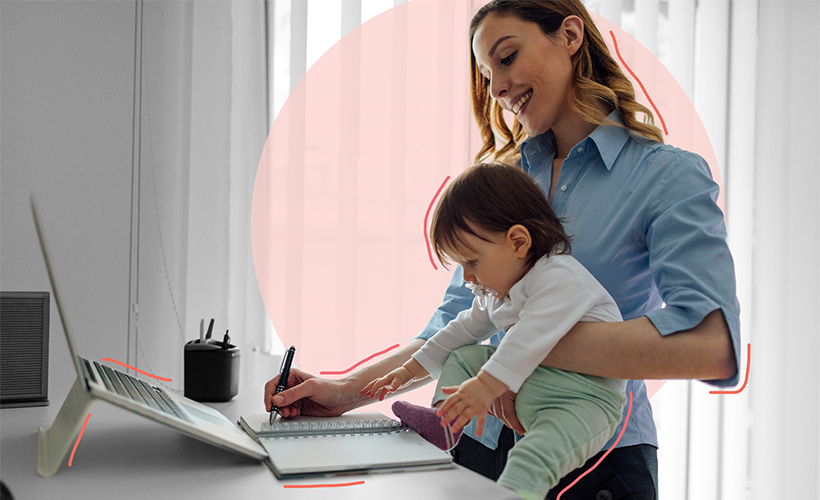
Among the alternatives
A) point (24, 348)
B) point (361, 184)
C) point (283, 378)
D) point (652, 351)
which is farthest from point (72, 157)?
point (652, 351)

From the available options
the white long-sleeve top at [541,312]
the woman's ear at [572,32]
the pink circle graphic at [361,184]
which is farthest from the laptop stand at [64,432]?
the pink circle graphic at [361,184]

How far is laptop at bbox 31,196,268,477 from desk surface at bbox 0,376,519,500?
2cm

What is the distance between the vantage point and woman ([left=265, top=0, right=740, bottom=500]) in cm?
75

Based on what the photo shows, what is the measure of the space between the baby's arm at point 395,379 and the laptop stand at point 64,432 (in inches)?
15.5

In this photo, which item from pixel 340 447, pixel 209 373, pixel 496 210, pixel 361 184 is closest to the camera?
pixel 340 447

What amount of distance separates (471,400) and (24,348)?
841 mm

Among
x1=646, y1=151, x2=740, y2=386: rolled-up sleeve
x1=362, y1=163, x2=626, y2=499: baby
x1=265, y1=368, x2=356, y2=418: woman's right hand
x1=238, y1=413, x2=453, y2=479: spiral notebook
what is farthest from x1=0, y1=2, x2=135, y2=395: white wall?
x1=646, y1=151, x2=740, y2=386: rolled-up sleeve

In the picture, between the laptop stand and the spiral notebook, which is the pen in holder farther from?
the laptop stand

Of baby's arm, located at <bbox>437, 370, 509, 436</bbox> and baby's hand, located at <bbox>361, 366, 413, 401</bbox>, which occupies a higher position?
baby's arm, located at <bbox>437, 370, 509, 436</bbox>

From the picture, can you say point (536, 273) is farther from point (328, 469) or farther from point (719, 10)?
point (719, 10)

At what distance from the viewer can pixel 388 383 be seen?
2.94ft

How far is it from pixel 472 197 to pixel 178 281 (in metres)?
1.23

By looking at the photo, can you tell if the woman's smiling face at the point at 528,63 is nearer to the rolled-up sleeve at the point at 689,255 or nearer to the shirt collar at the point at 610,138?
the shirt collar at the point at 610,138

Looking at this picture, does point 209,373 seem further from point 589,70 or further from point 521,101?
point 589,70
